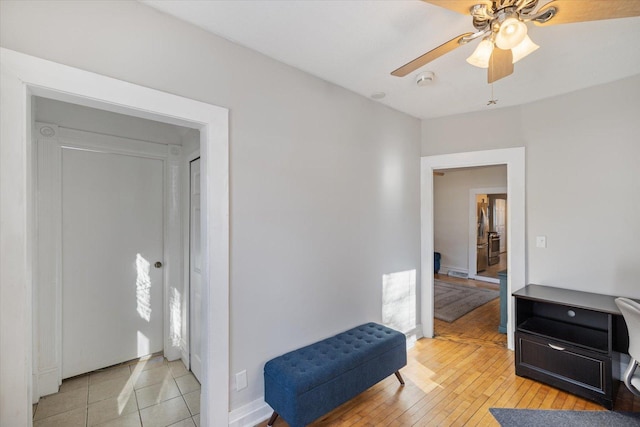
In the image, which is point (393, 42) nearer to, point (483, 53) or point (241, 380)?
point (483, 53)

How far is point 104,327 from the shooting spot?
2760 millimetres

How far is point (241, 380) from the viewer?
6.49 feet

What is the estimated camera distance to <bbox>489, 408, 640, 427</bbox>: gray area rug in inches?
78.8

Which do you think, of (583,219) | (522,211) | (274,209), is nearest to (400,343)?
(274,209)

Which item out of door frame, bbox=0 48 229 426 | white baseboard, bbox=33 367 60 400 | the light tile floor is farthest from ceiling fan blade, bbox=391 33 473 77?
white baseboard, bbox=33 367 60 400

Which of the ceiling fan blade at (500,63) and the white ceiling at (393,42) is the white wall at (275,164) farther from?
the ceiling fan blade at (500,63)

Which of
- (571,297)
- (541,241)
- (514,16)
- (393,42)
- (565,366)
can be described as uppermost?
(393,42)

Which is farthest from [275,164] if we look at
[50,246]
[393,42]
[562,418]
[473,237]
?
[473,237]

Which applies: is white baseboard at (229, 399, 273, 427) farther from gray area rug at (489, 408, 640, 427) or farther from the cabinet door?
the cabinet door

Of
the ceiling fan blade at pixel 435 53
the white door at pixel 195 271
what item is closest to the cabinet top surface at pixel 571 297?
the ceiling fan blade at pixel 435 53

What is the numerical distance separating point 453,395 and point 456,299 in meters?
2.97

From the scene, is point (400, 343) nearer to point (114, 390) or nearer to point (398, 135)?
point (398, 135)

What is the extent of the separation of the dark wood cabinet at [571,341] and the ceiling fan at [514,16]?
2.09 metres

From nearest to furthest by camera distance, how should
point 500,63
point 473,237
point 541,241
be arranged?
point 500,63 → point 541,241 → point 473,237
